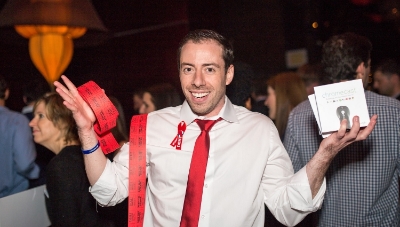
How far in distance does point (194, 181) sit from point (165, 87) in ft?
8.88

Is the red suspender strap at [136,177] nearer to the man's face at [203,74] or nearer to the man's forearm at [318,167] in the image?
the man's face at [203,74]

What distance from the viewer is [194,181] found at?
1.99m

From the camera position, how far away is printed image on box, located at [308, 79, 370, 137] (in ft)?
5.58

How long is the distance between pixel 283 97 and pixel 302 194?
218cm

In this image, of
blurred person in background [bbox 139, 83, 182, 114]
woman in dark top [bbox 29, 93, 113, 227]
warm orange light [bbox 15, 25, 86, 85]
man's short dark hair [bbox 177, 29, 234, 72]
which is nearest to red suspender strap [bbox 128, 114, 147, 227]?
man's short dark hair [bbox 177, 29, 234, 72]

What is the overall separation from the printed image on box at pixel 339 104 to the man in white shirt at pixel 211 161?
13.2 inches

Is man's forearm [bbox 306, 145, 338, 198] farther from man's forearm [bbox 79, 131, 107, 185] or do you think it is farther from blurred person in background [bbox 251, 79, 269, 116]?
blurred person in background [bbox 251, 79, 269, 116]

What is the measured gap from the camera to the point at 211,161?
81.0 inches

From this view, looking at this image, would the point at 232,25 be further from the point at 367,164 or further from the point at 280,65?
the point at 367,164

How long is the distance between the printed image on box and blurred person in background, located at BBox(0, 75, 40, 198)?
2776 millimetres

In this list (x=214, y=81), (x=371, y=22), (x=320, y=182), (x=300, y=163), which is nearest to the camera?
(x=320, y=182)

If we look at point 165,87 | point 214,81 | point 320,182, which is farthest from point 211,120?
point 165,87

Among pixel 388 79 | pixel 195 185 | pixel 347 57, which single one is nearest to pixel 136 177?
pixel 195 185

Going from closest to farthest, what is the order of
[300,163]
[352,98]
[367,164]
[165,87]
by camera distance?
[352,98] < [367,164] < [300,163] < [165,87]
